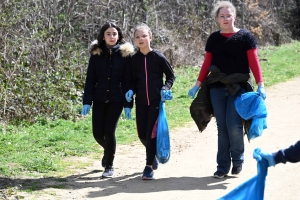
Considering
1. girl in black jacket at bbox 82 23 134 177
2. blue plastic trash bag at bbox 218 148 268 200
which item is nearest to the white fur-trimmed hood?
girl in black jacket at bbox 82 23 134 177

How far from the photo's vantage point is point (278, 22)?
28812mm

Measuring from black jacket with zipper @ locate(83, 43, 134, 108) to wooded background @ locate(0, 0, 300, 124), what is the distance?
3.52 meters

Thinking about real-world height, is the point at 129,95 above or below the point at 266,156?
above

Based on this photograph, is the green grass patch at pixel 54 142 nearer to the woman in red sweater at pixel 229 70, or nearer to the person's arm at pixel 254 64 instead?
the woman in red sweater at pixel 229 70

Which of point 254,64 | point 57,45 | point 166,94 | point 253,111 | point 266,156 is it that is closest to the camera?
point 266,156

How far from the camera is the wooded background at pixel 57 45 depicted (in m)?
10.6

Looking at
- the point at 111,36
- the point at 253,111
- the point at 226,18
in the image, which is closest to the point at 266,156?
the point at 253,111

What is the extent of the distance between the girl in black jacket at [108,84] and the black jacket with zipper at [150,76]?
16cm

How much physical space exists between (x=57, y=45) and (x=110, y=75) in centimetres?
563

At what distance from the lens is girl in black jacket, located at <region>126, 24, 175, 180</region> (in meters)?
Answer: 6.84

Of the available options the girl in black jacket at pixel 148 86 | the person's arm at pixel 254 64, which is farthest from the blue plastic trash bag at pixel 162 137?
the person's arm at pixel 254 64

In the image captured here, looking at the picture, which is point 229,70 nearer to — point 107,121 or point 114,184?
point 107,121

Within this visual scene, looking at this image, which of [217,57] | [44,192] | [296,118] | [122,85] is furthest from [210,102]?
[296,118]

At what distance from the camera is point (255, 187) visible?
4551 mm
